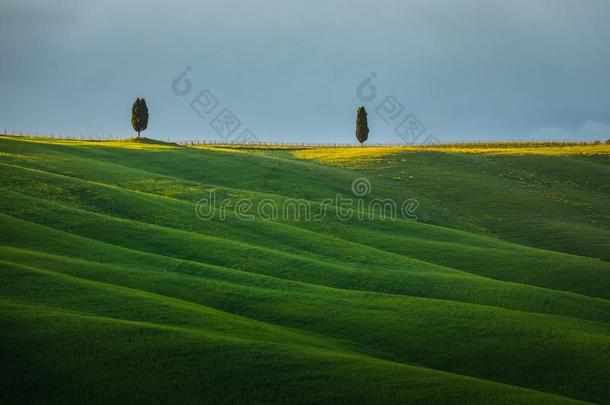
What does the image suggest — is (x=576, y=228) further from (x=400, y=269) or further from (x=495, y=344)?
(x=495, y=344)

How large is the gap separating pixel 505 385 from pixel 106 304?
14092 mm

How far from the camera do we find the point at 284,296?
88.6ft

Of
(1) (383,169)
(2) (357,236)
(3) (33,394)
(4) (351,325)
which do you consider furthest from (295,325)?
(1) (383,169)

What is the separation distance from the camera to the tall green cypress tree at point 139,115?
93.8 meters

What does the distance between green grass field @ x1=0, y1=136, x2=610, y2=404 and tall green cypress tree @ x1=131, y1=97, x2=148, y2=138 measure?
3753cm

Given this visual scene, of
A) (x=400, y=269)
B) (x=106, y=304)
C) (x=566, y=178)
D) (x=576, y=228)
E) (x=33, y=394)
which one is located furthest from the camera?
(x=566, y=178)

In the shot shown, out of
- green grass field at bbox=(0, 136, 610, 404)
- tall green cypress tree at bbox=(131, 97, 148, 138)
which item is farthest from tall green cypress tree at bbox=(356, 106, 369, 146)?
green grass field at bbox=(0, 136, 610, 404)

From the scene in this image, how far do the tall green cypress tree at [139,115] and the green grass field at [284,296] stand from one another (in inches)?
1477

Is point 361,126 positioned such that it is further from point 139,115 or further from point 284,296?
point 284,296

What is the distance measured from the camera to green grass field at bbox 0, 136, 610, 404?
62.2 feet

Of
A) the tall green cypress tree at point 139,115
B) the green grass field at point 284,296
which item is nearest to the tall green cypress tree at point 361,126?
the tall green cypress tree at point 139,115

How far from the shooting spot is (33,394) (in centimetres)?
1725

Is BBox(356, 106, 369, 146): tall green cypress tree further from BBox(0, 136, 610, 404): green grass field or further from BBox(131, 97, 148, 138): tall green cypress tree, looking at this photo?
BBox(0, 136, 610, 404): green grass field

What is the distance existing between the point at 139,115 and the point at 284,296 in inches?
2865
